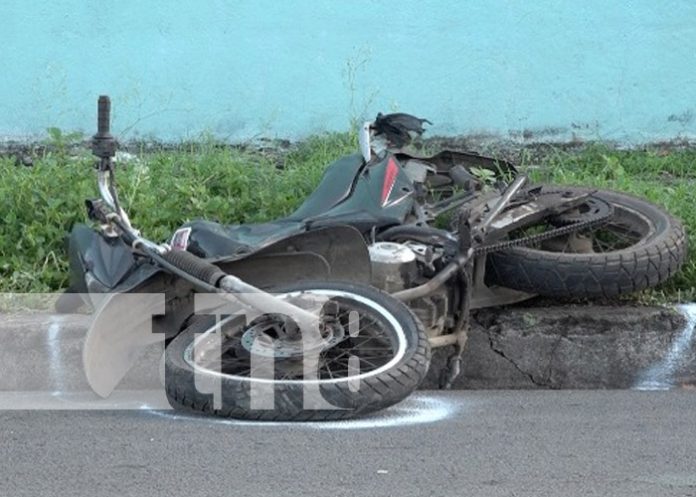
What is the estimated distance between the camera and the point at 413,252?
5934mm

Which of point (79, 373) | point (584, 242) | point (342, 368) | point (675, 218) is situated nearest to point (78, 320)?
point (79, 373)

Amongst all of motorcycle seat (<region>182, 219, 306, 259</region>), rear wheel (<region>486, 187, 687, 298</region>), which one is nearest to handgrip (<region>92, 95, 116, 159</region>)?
motorcycle seat (<region>182, 219, 306, 259</region>)

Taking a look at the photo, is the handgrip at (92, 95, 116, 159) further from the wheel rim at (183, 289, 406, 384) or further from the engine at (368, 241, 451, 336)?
the engine at (368, 241, 451, 336)

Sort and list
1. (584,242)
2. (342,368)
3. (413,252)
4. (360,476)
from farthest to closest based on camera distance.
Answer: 1. (584,242)
2. (413,252)
3. (342,368)
4. (360,476)

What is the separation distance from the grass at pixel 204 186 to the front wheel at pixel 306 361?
144 centimetres

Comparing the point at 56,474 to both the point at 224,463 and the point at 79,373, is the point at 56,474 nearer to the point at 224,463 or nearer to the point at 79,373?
the point at 224,463

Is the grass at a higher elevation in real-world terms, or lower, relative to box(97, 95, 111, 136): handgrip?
lower

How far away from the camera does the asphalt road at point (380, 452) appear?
442 cm

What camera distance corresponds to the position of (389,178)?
20.4ft

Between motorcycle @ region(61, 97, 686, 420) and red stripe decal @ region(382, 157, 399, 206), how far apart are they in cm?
1

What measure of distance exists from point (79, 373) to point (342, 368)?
1.29 metres

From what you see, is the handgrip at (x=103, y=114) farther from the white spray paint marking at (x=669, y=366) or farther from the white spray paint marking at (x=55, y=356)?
the white spray paint marking at (x=669, y=366)

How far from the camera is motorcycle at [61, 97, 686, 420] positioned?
538 cm

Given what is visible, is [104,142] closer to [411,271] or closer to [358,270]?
[358,270]
